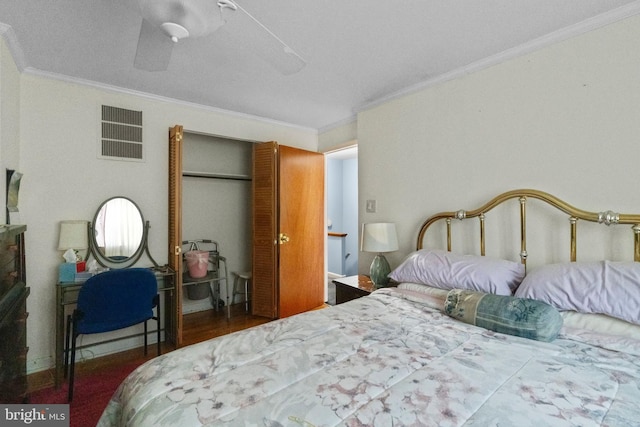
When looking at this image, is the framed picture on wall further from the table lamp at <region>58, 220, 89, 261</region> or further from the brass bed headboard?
the brass bed headboard

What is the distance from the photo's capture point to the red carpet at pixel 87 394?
1.84 metres

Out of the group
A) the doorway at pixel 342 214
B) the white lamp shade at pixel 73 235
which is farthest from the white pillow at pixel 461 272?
the doorway at pixel 342 214

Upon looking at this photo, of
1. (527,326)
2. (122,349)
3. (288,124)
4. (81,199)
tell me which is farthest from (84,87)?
(527,326)

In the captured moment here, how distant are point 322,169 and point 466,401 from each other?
317cm

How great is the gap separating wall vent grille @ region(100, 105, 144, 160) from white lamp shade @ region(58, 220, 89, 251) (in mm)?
632

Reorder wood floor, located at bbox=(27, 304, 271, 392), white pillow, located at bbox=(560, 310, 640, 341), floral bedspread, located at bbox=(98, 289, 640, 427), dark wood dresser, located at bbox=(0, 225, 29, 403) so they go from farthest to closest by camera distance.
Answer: wood floor, located at bbox=(27, 304, 271, 392) → dark wood dresser, located at bbox=(0, 225, 29, 403) → white pillow, located at bbox=(560, 310, 640, 341) → floral bedspread, located at bbox=(98, 289, 640, 427)

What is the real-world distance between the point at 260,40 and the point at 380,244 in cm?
175

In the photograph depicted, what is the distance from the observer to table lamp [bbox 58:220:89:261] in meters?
2.38

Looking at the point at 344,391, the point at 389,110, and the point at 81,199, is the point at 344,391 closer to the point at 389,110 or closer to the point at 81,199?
the point at 389,110

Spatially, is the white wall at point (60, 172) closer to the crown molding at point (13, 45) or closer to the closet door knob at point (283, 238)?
the crown molding at point (13, 45)

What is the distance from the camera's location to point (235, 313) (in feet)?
12.0

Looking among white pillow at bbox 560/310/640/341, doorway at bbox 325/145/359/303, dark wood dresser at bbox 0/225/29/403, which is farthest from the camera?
doorway at bbox 325/145/359/303

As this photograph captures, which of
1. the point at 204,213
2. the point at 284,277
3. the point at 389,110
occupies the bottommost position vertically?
the point at 284,277

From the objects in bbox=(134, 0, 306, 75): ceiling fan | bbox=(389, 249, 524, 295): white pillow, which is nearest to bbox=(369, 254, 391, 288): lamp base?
bbox=(389, 249, 524, 295): white pillow
